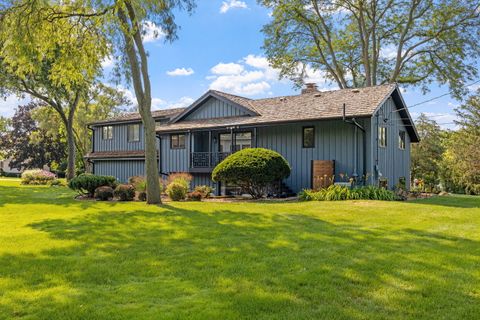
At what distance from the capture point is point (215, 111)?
2373 cm

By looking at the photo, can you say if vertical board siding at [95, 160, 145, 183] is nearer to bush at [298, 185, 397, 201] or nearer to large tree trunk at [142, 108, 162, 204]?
large tree trunk at [142, 108, 162, 204]

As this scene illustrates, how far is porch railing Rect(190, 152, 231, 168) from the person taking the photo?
21969 mm

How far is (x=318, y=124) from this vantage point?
1920 cm

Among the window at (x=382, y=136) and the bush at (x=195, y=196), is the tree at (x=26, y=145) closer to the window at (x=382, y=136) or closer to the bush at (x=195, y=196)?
the bush at (x=195, y=196)

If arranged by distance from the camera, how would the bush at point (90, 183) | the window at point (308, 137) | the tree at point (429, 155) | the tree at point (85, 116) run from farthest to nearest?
1. the tree at point (85, 116)
2. the tree at point (429, 155)
3. the window at point (308, 137)
4. the bush at point (90, 183)

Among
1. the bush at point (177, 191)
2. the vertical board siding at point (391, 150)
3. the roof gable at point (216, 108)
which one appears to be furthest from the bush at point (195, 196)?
the vertical board siding at point (391, 150)

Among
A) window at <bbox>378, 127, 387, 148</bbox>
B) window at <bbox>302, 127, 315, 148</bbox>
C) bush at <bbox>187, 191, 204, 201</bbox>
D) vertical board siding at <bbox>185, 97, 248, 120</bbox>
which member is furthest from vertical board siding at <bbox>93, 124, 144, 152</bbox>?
window at <bbox>378, 127, 387, 148</bbox>

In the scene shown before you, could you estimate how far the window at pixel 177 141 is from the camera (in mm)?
24188

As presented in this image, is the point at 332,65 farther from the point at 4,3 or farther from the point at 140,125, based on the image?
the point at 4,3

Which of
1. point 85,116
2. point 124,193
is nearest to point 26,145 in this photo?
point 85,116

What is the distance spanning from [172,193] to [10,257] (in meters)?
10.4

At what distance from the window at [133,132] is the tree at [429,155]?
2118cm

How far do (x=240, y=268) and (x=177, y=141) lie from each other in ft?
63.5

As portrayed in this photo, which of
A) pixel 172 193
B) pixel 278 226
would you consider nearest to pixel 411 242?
pixel 278 226
